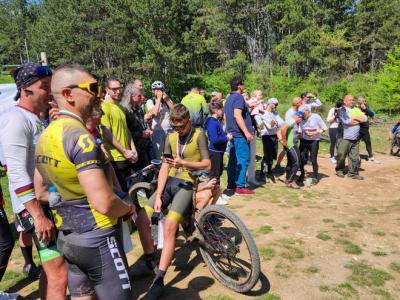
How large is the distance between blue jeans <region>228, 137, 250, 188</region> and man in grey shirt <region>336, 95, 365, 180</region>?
9.24 feet

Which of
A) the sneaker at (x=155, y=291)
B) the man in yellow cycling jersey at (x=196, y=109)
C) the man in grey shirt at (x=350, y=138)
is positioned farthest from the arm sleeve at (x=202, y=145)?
the man in grey shirt at (x=350, y=138)

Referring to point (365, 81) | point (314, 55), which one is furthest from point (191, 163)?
point (314, 55)

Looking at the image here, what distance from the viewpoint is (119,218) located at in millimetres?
2242

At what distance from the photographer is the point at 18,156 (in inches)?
105

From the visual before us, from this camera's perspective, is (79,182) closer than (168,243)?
Yes

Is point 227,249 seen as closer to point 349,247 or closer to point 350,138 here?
point 349,247

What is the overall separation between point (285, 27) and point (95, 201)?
130ft

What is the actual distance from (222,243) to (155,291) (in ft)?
2.62

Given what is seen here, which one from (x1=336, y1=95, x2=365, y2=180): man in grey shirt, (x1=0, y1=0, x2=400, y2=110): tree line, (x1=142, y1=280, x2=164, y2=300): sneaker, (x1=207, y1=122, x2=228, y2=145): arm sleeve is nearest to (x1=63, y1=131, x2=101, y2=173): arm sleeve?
(x1=142, y1=280, x2=164, y2=300): sneaker

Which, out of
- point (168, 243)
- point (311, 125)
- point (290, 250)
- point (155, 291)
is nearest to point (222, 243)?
point (168, 243)

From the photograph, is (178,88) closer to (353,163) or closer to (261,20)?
(261,20)

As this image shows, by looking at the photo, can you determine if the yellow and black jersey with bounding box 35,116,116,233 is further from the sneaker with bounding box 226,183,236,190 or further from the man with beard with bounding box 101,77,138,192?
the sneaker with bounding box 226,183,236,190

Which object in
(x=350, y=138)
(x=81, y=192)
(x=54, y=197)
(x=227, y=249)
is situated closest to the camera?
(x=81, y=192)

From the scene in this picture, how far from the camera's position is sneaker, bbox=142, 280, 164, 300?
3.31 m
